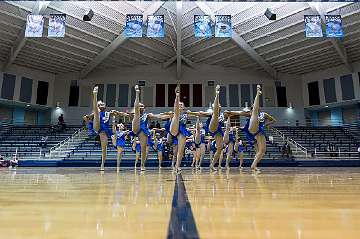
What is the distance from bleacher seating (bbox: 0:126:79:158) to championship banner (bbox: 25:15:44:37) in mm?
6174

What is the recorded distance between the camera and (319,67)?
24.6 meters

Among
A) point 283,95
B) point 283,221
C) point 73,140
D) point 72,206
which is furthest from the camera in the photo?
point 283,95

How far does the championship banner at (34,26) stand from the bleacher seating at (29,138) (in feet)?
20.3

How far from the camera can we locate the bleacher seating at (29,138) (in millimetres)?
17025

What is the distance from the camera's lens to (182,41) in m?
21.9

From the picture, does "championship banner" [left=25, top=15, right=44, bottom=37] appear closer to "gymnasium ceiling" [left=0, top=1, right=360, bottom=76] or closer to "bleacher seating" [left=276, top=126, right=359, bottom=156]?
"gymnasium ceiling" [left=0, top=1, right=360, bottom=76]

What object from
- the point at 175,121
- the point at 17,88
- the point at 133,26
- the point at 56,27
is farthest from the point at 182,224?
the point at 17,88

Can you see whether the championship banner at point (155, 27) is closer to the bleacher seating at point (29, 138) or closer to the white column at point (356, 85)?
the bleacher seating at point (29, 138)

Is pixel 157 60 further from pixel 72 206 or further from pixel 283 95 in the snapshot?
pixel 72 206

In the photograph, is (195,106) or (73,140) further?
(195,106)

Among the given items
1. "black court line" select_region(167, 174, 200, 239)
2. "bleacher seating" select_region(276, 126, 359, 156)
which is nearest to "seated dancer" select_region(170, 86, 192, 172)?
"black court line" select_region(167, 174, 200, 239)

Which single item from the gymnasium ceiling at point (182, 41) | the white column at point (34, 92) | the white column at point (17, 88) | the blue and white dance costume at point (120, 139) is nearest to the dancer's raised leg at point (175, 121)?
the blue and white dance costume at point (120, 139)

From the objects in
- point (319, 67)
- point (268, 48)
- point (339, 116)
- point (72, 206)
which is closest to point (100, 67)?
point (268, 48)

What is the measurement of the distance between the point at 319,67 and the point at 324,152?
10.1m
